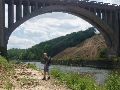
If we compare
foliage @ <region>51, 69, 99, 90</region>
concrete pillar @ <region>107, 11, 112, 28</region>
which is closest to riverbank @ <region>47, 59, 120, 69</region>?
concrete pillar @ <region>107, 11, 112, 28</region>

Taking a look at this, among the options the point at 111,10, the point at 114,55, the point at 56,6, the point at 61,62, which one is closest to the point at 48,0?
the point at 56,6

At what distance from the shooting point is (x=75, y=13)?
79562mm

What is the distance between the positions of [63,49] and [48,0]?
104m

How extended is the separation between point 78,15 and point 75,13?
1.48 meters

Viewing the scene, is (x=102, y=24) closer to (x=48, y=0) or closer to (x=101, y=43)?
(x=48, y=0)

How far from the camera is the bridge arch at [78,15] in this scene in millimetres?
64875

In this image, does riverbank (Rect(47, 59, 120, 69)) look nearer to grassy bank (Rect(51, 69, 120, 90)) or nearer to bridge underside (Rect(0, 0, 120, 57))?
bridge underside (Rect(0, 0, 120, 57))

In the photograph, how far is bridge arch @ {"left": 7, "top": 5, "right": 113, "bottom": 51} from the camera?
64875mm

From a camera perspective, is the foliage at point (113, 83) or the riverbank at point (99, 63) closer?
the foliage at point (113, 83)

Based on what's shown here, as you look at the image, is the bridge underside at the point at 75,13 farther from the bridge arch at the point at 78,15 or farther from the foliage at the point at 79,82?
the foliage at the point at 79,82

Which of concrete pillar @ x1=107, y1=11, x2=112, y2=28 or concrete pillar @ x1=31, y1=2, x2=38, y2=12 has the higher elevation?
concrete pillar @ x1=31, y1=2, x2=38, y2=12

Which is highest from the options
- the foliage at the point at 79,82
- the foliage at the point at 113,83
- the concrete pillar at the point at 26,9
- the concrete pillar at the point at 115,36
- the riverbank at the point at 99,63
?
the foliage at the point at 113,83

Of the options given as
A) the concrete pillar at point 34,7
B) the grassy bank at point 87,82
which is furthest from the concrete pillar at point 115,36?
the grassy bank at point 87,82

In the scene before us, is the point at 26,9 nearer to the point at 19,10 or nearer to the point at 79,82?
the point at 19,10
